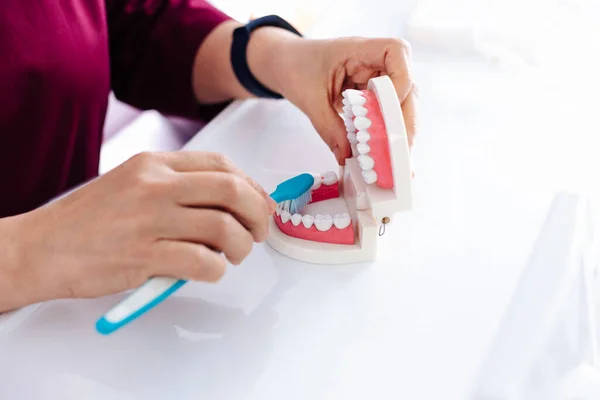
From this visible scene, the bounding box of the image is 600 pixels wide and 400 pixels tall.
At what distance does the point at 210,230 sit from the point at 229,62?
1.05 ft

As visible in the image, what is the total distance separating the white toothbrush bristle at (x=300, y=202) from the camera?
54 centimetres

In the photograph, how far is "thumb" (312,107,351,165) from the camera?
1.89 feet

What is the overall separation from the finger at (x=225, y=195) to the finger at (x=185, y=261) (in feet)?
0.10

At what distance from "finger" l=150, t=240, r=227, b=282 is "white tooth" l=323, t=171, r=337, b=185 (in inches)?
→ 6.0

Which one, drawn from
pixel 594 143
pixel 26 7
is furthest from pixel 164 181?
pixel 594 143

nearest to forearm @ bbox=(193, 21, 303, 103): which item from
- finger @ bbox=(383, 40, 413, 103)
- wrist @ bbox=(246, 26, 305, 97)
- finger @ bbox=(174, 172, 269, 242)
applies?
wrist @ bbox=(246, 26, 305, 97)

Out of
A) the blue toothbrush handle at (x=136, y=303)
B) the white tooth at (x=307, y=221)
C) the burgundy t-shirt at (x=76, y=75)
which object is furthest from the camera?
the burgundy t-shirt at (x=76, y=75)

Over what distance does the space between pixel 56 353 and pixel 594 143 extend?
51 centimetres

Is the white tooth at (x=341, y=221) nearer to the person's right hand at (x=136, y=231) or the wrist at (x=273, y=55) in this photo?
the person's right hand at (x=136, y=231)

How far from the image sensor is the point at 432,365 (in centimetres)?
43

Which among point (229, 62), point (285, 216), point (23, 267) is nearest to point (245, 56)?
point (229, 62)

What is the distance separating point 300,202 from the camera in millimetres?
545

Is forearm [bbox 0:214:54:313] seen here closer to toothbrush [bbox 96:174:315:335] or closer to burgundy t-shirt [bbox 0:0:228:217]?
toothbrush [bbox 96:174:315:335]

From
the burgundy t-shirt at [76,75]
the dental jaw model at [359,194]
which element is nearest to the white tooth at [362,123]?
the dental jaw model at [359,194]
